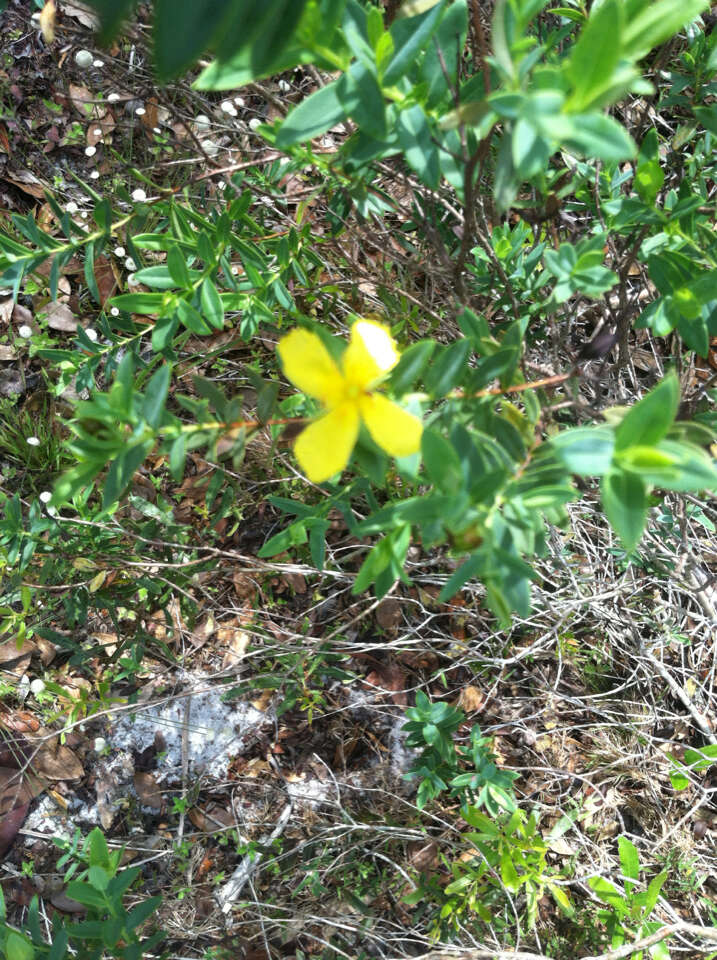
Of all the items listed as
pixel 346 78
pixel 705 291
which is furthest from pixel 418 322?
pixel 346 78

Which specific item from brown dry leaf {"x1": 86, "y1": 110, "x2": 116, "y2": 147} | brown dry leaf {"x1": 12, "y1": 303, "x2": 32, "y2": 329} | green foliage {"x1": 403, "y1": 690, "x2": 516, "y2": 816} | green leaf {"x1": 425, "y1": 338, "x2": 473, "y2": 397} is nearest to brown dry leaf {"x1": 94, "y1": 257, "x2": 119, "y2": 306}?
brown dry leaf {"x1": 12, "y1": 303, "x2": 32, "y2": 329}

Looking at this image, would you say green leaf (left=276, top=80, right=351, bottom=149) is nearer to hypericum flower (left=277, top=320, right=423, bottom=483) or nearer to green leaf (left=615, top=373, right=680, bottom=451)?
hypericum flower (left=277, top=320, right=423, bottom=483)

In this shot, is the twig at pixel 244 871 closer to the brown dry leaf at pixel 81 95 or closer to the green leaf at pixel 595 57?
the green leaf at pixel 595 57

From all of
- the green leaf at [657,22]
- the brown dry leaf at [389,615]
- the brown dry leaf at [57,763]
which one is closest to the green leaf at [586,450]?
the green leaf at [657,22]

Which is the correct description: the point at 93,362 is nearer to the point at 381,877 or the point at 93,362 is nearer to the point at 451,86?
the point at 451,86

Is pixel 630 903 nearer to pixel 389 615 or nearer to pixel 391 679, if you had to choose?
pixel 391 679
